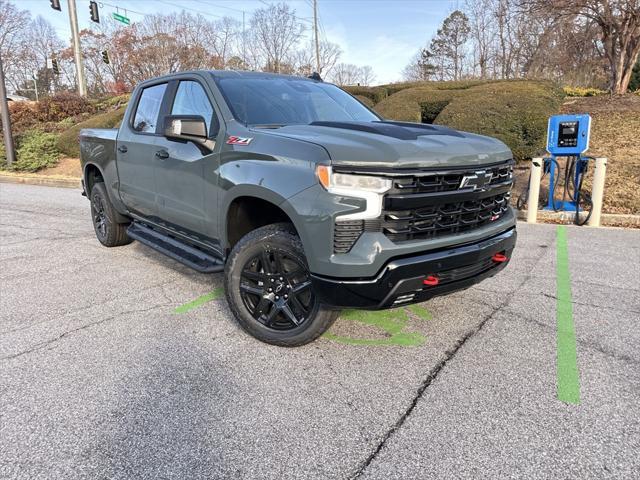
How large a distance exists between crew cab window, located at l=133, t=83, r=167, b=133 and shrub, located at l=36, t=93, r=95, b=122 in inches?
741

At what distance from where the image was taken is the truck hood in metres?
2.66

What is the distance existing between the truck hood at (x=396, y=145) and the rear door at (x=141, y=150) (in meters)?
1.72

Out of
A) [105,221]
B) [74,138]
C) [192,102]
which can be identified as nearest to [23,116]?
[74,138]

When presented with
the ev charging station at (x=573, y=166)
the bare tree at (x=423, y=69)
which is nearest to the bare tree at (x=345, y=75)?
the bare tree at (x=423, y=69)

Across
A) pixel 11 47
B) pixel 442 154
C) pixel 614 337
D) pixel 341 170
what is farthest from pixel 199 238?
pixel 11 47

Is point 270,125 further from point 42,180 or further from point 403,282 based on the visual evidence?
point 42,180

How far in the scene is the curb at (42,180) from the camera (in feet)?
46.1

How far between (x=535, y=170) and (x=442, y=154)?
573 cm

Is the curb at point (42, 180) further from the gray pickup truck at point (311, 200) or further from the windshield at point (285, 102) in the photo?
the windshield at point (285, 102)

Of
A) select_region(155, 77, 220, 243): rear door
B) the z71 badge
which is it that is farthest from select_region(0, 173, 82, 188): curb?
the z71 badge

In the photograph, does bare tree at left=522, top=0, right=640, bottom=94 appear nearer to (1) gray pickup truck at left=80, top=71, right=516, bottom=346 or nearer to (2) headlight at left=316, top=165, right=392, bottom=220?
(1) gray pickup truck at left=80, top=71, right=516, bottom=346

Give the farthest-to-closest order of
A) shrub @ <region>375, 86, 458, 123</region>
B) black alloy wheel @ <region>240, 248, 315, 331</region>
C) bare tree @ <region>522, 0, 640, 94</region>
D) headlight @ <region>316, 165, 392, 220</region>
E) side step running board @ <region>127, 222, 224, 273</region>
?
1. bare tree @ <region>522, 0, 640, 94</region>
2. shrub @ <region>375, 86, 458, 123</region>
3. side step running board @ <region>127, 222, 224, 273</region>
4. black alloy wheel @ <region>240, 248, 315, 331</region>
5. headlight @ <region>316, 165, 392, 220</region>

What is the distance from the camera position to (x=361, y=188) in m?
2.64

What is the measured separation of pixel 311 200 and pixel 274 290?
2.56ft
